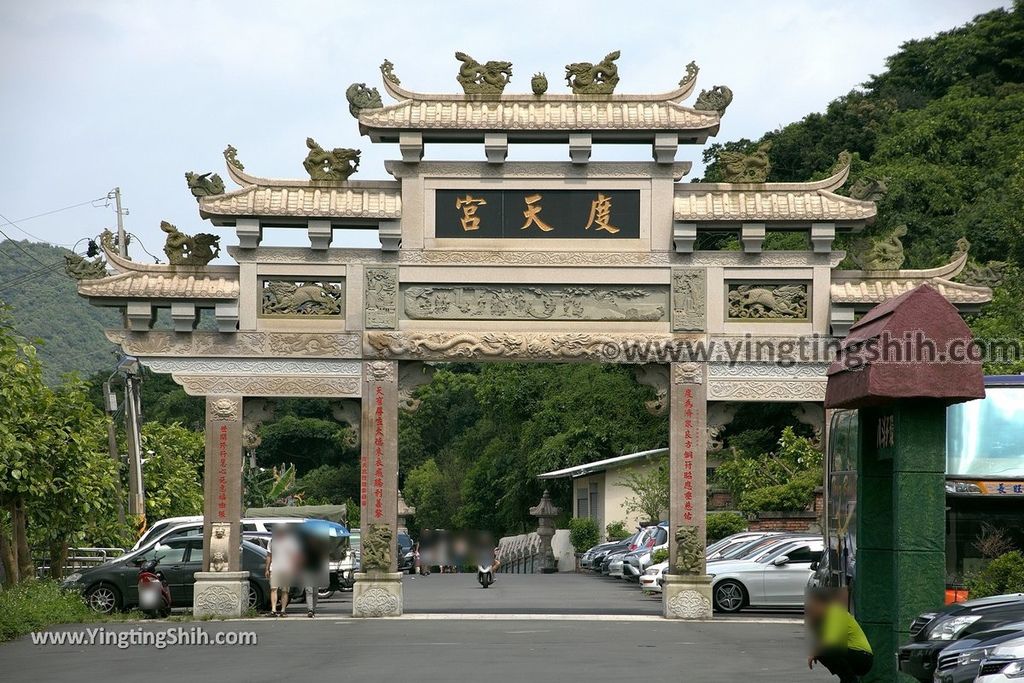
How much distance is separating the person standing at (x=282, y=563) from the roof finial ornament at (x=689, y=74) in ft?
32.6

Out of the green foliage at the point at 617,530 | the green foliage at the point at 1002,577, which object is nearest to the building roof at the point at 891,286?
the green foliage at the point at 1002,577

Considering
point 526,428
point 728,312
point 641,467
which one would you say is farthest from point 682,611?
point 526,428

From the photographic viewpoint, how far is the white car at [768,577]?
2438cm

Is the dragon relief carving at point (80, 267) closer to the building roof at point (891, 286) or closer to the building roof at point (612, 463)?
the building roof at point (891, 286)

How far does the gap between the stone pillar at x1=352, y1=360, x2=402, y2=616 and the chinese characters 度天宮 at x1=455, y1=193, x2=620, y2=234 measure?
8.89 feet

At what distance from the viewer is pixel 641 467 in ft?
149

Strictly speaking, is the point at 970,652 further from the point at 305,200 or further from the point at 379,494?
the point at 305,200

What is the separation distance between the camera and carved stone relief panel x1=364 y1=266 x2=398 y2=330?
22938 millimetres

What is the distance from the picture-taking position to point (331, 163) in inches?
925

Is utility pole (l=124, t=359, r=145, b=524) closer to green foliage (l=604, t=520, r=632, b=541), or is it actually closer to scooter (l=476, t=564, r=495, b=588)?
scooter (l=476, t=564, r=495, b=588)

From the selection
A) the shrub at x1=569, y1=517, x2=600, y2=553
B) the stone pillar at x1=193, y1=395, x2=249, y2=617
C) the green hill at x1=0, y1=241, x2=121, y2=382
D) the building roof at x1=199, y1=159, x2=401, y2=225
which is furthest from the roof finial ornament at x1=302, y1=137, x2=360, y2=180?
the green hill at x1=0, y1=241, x2=121, y2=382

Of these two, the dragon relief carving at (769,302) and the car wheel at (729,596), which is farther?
the car wheel at (729,596)

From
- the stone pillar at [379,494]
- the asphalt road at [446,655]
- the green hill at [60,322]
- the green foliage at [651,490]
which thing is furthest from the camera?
the green hill at [60,322]

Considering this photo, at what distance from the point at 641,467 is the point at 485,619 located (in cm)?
2353
